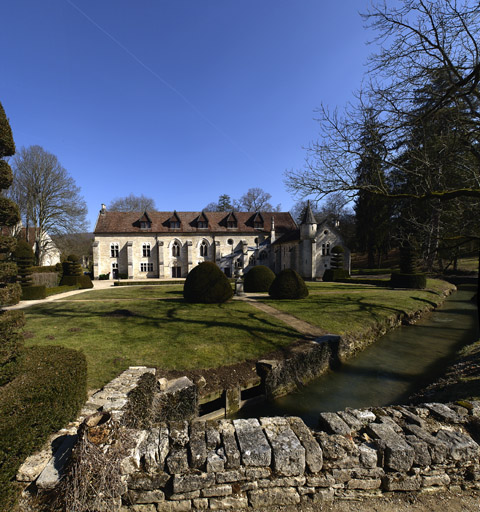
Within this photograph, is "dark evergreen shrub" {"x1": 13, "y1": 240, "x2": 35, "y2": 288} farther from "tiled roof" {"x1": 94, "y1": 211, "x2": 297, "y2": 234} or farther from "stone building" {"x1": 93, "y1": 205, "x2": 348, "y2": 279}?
"tiled roof" {"x1": 94, "y1": 211, "x2": 297, "y2": 234}

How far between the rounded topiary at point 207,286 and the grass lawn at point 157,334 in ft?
2.19

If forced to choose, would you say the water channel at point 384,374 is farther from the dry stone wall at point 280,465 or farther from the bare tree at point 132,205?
the bare tree at point 132,205

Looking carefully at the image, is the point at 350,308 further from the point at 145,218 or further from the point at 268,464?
the point at 145,218

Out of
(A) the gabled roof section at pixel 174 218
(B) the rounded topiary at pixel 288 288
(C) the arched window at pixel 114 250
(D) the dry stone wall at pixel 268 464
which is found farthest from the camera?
(A) the gabled roof section at pixel 174 218

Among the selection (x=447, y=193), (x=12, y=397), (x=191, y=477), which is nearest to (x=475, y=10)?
(x=447, y=193)

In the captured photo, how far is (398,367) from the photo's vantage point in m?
8.36

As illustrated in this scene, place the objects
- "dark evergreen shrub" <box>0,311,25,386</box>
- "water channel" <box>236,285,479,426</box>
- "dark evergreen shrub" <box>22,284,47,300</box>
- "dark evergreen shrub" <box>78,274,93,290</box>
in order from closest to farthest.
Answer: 1. "dark evergreen shrub" <box>0,311,25,386</box>
2. "water channel" <box>236,285,479,426</box>
3. "dark evergreen shrub" <box>22,284,47,300</box>
4. "dark evergreen shrub" <box>78,274,93,290</box>

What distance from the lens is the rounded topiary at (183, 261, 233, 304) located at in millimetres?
14117

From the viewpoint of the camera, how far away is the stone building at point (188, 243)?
1267 inches

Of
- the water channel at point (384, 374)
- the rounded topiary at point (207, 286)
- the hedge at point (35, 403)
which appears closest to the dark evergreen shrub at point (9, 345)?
the hedge at point (35, 403)

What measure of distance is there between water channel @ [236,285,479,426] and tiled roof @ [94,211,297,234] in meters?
25.4

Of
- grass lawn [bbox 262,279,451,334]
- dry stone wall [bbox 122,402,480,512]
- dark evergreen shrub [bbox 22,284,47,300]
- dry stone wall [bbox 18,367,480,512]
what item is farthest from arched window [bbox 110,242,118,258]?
dry stone wall [bbox 122,402,480,512]

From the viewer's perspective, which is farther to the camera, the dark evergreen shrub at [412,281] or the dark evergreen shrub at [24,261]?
the dark evergreen shrub at [412,281]

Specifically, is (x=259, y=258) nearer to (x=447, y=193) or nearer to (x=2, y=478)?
(x=447, y=193)
